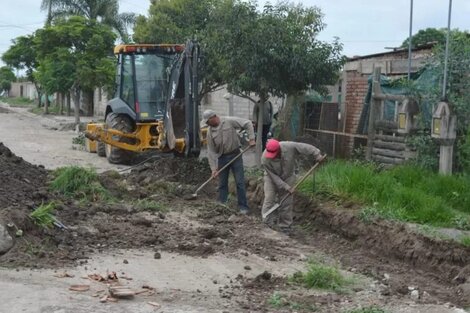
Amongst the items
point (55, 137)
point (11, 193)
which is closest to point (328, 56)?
point (11, 193)

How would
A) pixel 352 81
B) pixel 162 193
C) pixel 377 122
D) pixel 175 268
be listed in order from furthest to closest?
1. pixel 352 81
2. pixel 377 122
3. pixel 162 193
4. pixel 175 268

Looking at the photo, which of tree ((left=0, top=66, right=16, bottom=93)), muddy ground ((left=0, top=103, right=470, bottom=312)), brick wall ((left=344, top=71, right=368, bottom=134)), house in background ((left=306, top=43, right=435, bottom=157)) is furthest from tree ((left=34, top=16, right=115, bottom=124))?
tree ((left=0, top=66, right=16, bottom=93))

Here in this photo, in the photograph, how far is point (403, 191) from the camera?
9992 millimetres

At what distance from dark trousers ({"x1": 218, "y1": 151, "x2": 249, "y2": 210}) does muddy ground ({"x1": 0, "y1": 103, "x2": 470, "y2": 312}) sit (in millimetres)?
244

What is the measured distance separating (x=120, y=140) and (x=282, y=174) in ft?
22.2

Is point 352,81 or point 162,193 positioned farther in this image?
point 352,81

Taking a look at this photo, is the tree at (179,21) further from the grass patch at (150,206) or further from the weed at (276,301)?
the weed at (276,301)

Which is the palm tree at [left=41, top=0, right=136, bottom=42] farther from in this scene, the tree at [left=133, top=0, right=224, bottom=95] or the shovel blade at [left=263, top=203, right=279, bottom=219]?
the shovel blade at [left=263, top=203, right=279, bottom=219]

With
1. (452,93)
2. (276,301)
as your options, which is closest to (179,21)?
(452,93)

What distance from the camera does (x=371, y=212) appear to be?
32.0 ft

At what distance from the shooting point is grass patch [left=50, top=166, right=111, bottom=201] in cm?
1157

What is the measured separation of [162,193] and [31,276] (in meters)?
5.44

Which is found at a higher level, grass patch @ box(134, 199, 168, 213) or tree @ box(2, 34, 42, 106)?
tree @ box(2, 34, 42, 106)

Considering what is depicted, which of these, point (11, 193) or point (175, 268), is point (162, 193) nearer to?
point (11, 193)
